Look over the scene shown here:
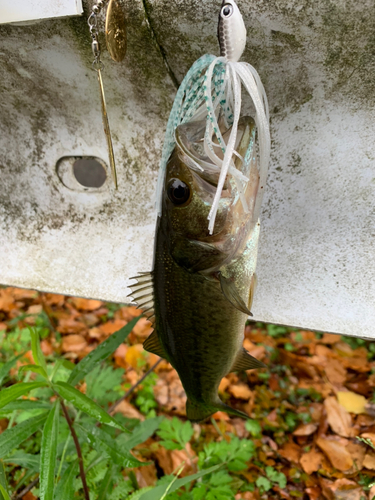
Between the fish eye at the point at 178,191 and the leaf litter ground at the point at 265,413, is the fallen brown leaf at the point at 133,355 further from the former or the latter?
the fish eye at the point at 178,191

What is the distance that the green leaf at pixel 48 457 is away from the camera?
39.1 inches

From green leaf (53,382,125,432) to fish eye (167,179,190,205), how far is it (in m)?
0.77

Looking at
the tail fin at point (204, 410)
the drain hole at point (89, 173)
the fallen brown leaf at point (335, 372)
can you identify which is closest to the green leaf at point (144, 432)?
the tail fin at point (204, 410)

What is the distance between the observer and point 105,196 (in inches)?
76.6

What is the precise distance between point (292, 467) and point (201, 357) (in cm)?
130

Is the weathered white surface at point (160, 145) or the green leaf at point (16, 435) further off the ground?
the weathered white surface at point (160, 145)

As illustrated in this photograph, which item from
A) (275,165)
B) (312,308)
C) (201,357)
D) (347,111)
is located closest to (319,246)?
(312,308)

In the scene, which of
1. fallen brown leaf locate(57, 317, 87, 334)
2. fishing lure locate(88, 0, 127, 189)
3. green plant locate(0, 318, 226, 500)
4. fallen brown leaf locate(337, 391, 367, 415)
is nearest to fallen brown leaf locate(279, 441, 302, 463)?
fallen brown leaf locate(337, 391, 367, 415)

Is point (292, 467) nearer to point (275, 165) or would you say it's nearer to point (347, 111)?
point (275, 165)

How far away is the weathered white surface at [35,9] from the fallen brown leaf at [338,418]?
2.57 metres

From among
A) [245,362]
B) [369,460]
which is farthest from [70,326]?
[369,460]

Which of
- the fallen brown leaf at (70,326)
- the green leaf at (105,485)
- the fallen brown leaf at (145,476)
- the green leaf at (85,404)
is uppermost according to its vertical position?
the green leaf at (85,404)

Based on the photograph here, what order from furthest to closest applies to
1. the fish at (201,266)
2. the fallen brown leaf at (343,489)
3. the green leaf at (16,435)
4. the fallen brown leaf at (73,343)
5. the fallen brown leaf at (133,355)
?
the fallen brown leaf at (73,343) < the fallen brown leaf at (133,355) < the fallen brown leaf at (343,489) < the green leaf at (16,435) < the fish at (201,266)

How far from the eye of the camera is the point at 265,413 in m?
2.12
